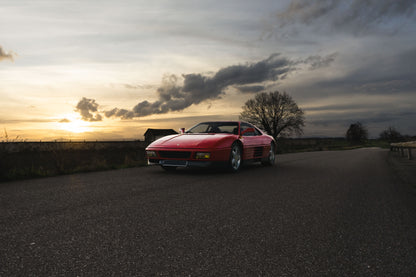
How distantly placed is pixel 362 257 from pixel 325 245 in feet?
1.07

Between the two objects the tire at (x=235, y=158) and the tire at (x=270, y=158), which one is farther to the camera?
the tire at (x=270, y=158)

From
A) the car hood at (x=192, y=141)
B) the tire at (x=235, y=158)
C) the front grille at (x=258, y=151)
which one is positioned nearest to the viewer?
the car hood at (x=192, y=141)

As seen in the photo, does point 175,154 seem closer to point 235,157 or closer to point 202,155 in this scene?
point 202,155

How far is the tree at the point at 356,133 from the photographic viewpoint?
116 m

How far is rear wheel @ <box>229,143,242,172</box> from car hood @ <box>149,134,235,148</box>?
357 millimetres

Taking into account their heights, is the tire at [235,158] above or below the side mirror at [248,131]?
below

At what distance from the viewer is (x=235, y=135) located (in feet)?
29.0

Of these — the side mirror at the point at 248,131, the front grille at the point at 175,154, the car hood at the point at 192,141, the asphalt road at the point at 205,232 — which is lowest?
the asphalt road at the point at 205,232

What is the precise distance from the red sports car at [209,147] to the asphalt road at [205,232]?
6.98 feet

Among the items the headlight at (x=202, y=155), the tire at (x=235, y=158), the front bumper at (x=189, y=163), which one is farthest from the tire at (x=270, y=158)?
the headlight at (x=202, y=155)

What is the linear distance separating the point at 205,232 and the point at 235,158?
5574mm

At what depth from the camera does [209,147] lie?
7.85 metres

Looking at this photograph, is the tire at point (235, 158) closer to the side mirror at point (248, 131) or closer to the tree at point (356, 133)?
the side mirror at point (248, 131)

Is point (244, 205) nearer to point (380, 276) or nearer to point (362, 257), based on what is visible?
point (362, 257)
